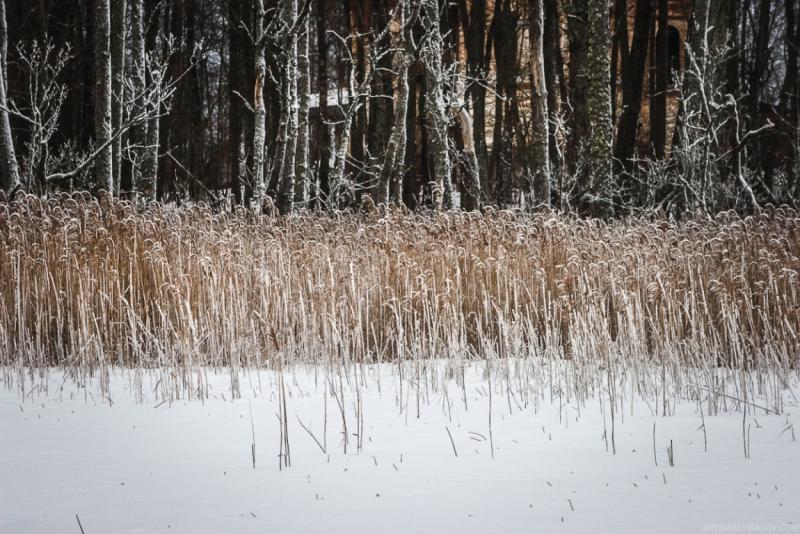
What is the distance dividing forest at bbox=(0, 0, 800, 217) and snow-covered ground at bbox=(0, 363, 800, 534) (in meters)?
3.51

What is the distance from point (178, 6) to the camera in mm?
19688

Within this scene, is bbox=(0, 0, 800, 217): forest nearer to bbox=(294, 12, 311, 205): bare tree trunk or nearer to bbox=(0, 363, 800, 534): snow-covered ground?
bbox=(294, 12, 311, 205): bare tree trunk

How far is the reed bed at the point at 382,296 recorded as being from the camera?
4848mm

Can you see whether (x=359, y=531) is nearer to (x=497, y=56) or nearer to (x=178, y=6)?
(x=497, y=56)

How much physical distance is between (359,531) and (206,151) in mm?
22828

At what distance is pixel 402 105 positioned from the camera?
10914 millimetres

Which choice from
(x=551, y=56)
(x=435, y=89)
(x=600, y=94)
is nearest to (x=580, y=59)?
(x=600, y=94)

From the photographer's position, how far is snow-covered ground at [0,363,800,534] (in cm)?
248

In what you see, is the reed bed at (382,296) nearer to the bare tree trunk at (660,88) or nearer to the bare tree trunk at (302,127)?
the bare tree trunk at (302,127)

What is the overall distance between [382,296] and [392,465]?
8.90ft

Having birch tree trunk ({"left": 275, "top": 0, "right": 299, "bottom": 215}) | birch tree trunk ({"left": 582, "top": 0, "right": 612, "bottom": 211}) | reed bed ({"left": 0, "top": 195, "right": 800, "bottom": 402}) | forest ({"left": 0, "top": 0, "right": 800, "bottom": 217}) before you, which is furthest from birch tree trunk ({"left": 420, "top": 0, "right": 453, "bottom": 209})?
reed bed ({"left": 0, "top": 195, "right": 800, "bottom": 402})

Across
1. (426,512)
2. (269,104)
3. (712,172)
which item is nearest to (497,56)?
(269,104)

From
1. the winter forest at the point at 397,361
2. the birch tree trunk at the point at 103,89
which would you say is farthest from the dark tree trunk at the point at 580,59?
the birch tree trunk at the point at 103,89

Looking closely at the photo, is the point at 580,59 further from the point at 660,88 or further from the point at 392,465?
the point at 392,465
